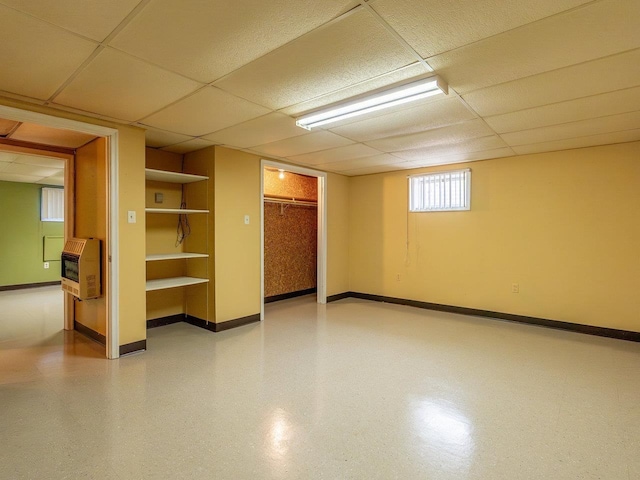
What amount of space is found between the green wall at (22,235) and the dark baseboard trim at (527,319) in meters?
7.28

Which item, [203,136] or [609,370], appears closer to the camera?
[609,370]

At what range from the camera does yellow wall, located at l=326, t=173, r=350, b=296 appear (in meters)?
6.15

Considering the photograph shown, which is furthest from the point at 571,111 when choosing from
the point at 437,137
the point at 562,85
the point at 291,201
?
the point at 291,201

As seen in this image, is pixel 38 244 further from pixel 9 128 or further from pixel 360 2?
pixel 360 2

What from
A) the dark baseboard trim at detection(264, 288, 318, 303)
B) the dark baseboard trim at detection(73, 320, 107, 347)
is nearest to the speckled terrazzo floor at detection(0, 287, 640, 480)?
the dark baseboard trim at detection(73, 320, 107, 347)

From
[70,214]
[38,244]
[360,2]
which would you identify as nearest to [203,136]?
[70,214]

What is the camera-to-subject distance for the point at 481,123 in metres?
3.36

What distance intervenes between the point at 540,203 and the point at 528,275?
3.22 ft

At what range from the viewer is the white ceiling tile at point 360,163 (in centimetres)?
495

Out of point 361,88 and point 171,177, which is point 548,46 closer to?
point 361,88

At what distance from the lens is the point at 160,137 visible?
3895 mm

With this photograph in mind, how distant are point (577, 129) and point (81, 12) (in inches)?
166

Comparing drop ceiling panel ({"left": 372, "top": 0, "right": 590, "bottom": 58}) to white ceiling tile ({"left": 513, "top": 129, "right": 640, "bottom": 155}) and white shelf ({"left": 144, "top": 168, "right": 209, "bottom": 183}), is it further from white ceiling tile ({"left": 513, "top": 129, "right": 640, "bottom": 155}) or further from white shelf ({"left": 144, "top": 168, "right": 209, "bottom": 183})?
white shelf ({"left": 144, "top": 168, "right": 209, "bottom": 183})

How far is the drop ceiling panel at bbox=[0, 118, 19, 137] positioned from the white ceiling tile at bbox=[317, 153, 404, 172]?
145 inches
